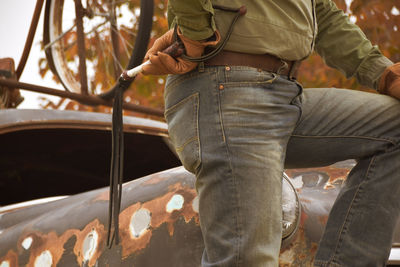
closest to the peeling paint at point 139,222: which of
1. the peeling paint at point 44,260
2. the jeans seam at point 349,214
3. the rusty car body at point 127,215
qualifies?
the rusty car body at point 127,215

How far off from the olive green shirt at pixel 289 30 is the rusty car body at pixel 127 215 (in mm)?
413

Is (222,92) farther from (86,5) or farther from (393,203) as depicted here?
(86,5)

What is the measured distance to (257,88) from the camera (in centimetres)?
171

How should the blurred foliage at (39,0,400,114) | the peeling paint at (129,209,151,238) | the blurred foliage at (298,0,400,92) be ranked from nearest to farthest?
the peeling paint at (129,209,151,238) → the blurred foliage at (39,0,400,114) → the blurred foliage at (298,0,400,92)

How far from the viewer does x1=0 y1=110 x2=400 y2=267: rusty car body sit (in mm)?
1973

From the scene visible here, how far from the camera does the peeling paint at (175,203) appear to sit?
6.70 ft

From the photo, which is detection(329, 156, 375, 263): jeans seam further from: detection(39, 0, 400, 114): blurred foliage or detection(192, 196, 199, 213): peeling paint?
detection(39, 0, 400, 114): blurred foliage

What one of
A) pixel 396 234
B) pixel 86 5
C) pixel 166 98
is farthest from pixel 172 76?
pixel 86 5

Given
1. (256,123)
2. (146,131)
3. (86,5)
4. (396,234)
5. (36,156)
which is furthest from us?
(86,5)

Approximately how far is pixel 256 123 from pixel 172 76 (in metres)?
0.30

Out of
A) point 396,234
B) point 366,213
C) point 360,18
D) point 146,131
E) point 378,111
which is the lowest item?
point 360,18

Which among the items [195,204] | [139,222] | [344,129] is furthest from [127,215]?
[344,129]

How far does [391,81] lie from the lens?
6.18 feet

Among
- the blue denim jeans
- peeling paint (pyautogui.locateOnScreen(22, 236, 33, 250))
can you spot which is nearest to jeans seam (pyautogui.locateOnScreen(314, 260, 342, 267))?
the blue denim jeans
